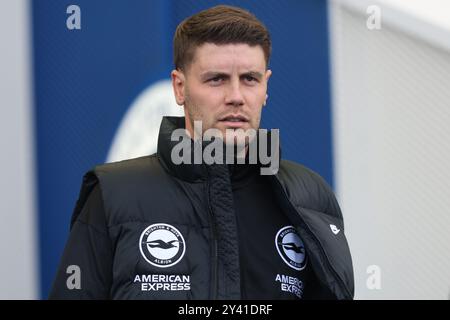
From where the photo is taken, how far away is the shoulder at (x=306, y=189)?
1.89 metres

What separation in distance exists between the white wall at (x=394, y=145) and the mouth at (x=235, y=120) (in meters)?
1.89

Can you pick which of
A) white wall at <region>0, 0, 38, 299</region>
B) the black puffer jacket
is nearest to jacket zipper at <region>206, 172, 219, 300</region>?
the black puffer jacket

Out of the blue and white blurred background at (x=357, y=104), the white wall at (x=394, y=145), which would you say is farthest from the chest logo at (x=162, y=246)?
the white wall at (x=394, y=145)

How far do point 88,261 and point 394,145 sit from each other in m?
2.18

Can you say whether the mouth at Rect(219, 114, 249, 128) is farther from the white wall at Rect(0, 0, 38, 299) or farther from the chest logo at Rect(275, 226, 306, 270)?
the white wall at Rect(0, 0, 38, 299)

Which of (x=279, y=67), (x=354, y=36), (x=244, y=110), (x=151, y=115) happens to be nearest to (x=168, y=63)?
(x=151, y=115)

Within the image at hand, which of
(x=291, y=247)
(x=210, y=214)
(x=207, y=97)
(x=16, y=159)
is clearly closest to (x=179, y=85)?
(x=207, y=97)

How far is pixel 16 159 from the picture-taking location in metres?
4.16

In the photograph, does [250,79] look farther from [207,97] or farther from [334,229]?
[334,229]

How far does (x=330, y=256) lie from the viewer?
5.94 ft

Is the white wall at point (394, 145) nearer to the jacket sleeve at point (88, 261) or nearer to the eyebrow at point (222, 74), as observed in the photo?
the eyebrow at point (222, 74)

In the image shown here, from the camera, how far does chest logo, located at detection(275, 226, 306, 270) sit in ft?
6.04

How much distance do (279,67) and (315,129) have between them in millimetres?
306

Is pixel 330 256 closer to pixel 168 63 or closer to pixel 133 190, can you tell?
pixel 133 190
